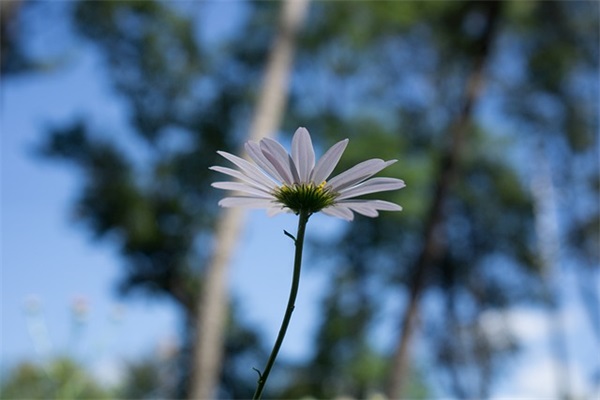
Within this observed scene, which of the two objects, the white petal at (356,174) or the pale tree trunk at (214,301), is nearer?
the white petal at (356,174)

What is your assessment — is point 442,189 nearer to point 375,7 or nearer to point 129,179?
point 375,7

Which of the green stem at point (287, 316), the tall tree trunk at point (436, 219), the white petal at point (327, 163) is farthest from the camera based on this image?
the tall tree trunk at point (436, 219)

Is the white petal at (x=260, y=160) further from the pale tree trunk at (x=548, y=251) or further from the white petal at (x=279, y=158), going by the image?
the pale tree trunk at (x=548, y=251)

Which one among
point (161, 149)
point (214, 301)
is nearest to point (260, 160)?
point (214, 301)

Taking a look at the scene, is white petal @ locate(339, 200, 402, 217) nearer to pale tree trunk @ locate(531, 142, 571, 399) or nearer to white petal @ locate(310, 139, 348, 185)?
white petal @ locate(310, 139, 348, 185)

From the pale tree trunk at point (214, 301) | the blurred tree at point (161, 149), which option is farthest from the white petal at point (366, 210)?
the blurred tree at point (161, 149)

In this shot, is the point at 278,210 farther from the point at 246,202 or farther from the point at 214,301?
the point at 214,301

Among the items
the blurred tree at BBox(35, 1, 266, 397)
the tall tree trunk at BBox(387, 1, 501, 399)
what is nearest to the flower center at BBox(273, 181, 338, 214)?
the tall tree trunk at BBox(387, 1, 501, 399)
